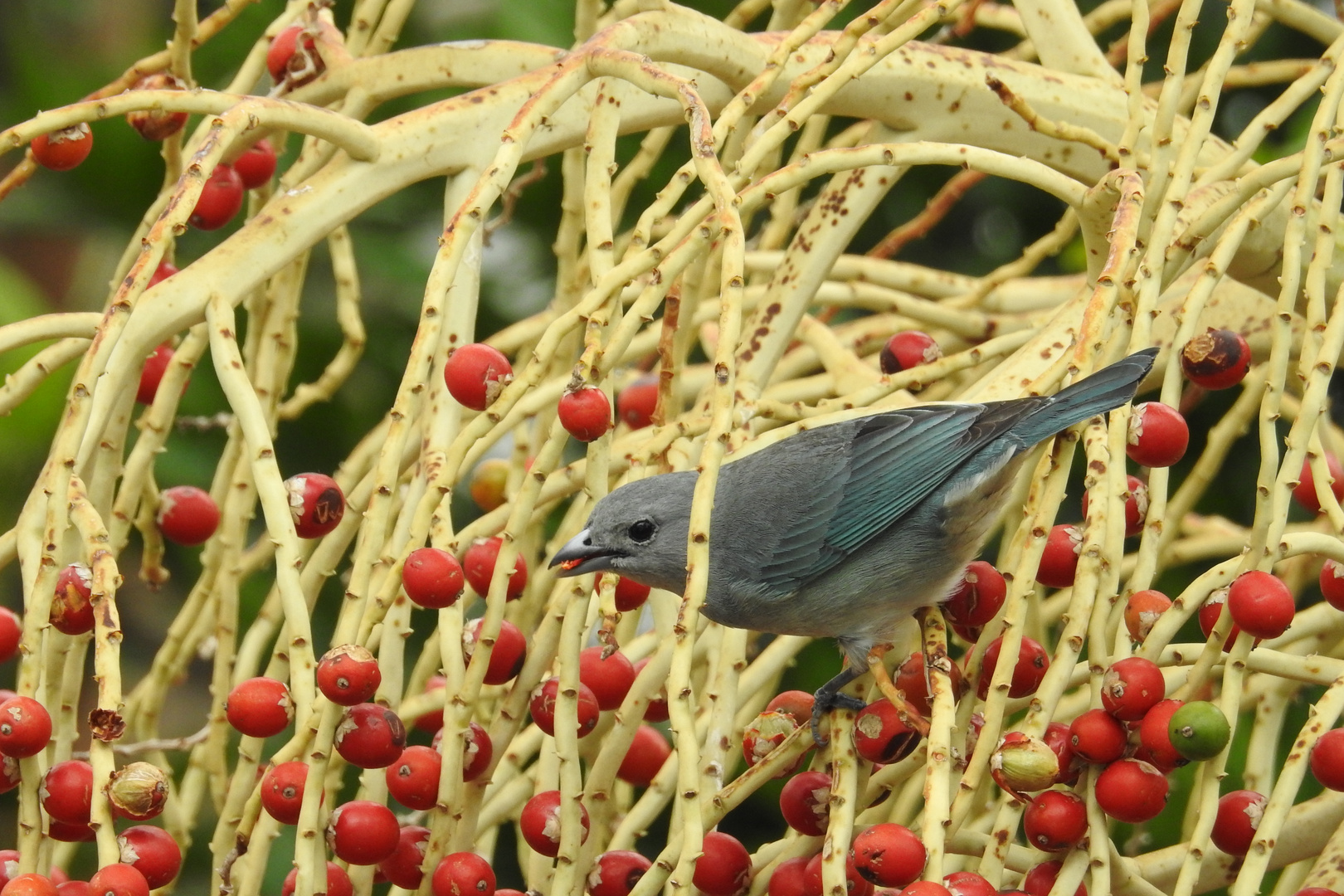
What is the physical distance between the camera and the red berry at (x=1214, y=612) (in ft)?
5.16

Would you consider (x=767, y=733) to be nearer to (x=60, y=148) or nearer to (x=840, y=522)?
(x=840, y=522)

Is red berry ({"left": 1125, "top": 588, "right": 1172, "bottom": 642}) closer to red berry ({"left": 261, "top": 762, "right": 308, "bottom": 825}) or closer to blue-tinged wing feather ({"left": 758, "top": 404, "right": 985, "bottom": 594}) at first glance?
blue-tinged wing feather ({"left": 758, "top": 404, "right": 985, "bottom": 594})

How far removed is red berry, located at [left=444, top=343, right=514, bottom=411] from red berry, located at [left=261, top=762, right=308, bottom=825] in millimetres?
467

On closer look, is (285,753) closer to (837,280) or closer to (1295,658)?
(1295,658)

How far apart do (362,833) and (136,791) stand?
282mm

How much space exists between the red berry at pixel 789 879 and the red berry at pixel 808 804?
3 centimetres

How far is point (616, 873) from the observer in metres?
1.69

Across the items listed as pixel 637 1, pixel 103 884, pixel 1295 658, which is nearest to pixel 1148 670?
pixel 1295 658

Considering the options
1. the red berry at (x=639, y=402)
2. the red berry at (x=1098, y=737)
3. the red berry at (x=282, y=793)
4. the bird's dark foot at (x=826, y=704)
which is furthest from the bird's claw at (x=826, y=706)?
the red berry at (x=639, y=402)

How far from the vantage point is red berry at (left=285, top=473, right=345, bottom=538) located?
1.75m

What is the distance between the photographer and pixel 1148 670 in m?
1.49

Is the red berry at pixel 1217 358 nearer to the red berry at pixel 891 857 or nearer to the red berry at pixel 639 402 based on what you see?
the red berry at pixel 891 857

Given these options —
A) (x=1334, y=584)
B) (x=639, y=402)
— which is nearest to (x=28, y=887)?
(x=1334, y=584)

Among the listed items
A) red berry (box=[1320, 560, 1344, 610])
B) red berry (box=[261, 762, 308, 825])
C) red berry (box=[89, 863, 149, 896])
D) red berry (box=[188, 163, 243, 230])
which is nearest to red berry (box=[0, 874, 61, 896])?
red berry (box=[89, 863, 149, 896])
